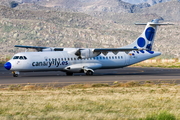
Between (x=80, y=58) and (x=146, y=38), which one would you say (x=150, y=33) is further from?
(x=80, y=58)

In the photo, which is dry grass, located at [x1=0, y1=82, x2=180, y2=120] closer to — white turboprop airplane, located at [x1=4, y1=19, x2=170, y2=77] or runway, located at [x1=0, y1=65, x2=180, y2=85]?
runway, located at [x1=0, y1=65, x2=180, y2=85]

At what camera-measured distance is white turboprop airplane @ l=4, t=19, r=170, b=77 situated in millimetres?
36500

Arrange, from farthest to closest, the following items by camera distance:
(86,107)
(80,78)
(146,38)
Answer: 1. (146,38)
2. (80,78)
3. (86,107)

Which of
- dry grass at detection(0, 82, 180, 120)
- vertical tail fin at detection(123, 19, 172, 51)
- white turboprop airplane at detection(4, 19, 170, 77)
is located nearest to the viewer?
dry grass at detection(0, 82, 180, 120)

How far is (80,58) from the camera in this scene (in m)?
40.2

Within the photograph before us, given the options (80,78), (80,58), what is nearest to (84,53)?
(80,58)

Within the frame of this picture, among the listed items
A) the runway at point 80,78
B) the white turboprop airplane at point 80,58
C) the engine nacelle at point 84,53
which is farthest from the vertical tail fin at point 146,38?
the engine nacelle at point 84,53

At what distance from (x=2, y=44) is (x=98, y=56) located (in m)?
119

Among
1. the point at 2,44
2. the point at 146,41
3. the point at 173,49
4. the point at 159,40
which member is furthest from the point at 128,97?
the point at 159,40

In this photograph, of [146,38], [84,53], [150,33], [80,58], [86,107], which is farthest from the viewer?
[150,33]

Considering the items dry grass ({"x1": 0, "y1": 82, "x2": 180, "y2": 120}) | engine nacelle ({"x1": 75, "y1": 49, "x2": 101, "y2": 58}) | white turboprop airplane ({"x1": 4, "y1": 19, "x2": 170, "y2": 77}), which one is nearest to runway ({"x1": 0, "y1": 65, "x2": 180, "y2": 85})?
white turboprop airplane ({"x1": 4, "y1": 19, "x2": 170, "y2": 77})

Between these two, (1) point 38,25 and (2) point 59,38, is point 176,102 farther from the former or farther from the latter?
(1) point 38,25

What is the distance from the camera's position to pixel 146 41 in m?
44.9

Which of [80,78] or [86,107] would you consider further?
[80,78]
